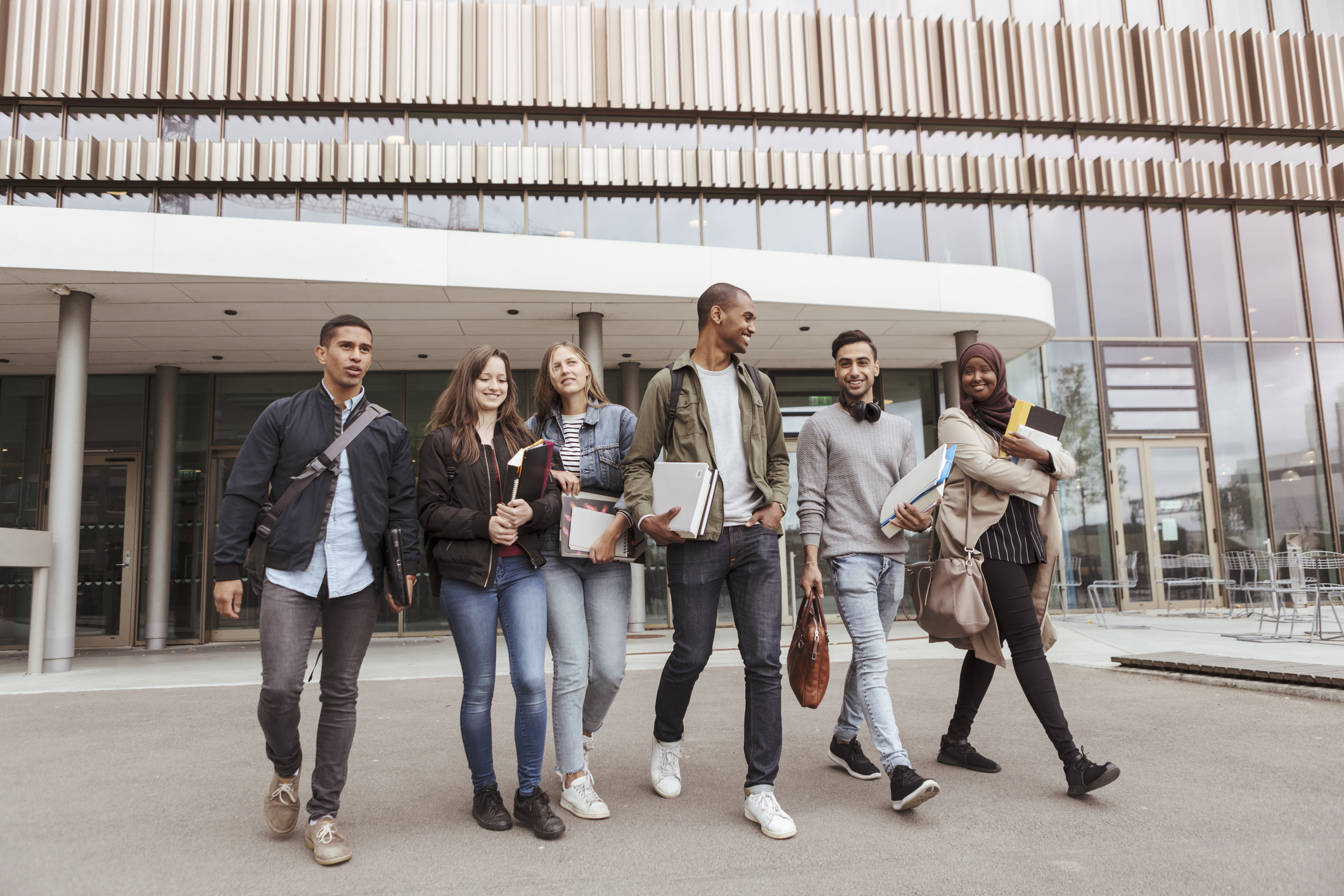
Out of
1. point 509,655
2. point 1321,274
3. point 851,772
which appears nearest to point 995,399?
point 851,772

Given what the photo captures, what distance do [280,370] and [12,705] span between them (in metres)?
6.18

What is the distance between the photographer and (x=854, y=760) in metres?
3.63

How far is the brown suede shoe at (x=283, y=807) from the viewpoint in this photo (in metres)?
2.92

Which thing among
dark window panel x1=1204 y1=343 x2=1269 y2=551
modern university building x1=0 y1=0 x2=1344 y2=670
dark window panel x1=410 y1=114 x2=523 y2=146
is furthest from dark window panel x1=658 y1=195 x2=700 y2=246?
dark window panel x1=1204 y1=343 x2=1269 y2=551

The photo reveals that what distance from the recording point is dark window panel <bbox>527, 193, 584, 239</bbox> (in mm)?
11445

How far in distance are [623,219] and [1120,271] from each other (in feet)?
25.9

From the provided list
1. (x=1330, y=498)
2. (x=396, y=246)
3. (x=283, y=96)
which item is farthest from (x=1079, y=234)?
(x=283, y=96)

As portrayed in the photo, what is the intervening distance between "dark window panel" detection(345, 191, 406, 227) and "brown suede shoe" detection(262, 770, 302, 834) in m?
9.45

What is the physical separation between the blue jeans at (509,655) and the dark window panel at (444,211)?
9.05 m

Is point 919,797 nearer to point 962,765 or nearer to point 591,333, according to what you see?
point 962,765

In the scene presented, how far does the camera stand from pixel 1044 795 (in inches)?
128

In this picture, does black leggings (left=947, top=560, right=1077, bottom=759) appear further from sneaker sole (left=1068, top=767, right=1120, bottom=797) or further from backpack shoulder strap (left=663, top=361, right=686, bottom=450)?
backpack shoulder strap (left=663, top=361, right=686, bottom=450)

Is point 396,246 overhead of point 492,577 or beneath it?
overhead

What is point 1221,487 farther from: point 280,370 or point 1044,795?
point 280,370
